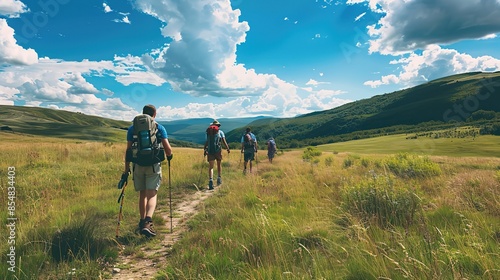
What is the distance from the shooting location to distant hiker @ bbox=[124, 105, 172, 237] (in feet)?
20.8

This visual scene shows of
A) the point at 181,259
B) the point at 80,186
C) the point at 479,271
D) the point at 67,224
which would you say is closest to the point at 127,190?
the point at 80,186

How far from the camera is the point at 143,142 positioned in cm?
632

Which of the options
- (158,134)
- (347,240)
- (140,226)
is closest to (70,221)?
(140,226)

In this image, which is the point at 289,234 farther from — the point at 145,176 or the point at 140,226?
the point at 145,176

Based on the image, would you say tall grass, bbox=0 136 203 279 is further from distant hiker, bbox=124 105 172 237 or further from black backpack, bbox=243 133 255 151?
black backpack, bbox=243 133 255 151

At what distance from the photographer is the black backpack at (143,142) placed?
6.34m

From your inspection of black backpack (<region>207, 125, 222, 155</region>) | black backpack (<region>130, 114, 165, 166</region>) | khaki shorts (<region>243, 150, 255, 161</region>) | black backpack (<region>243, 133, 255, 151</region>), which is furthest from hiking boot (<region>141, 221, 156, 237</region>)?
black backpack (<region>243, 133, 255, 151</region>)

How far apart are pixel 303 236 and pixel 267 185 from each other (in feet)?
16.1

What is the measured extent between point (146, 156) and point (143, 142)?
1.13 ft

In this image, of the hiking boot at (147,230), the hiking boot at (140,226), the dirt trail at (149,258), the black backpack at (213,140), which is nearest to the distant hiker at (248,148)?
the black backpack at (213,140)

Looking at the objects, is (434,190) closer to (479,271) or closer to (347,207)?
(347,207)

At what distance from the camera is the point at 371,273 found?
10.5 ft

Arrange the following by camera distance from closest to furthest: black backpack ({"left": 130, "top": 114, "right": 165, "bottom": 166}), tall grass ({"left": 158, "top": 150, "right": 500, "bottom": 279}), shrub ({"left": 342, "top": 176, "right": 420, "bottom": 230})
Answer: tall grass ({"left": 158, "top": 150, "right": 500, "bottom": 279}) < shrub ({"left": 342, "top": 176, "right": 420, "bottom": 230}) < black backpack ({"left": 130, "top": 114, "right": 165, "bottom": 166})

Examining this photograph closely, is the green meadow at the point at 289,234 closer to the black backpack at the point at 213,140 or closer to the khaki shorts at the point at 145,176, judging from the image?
the khaki shorts at the point at 145,176
